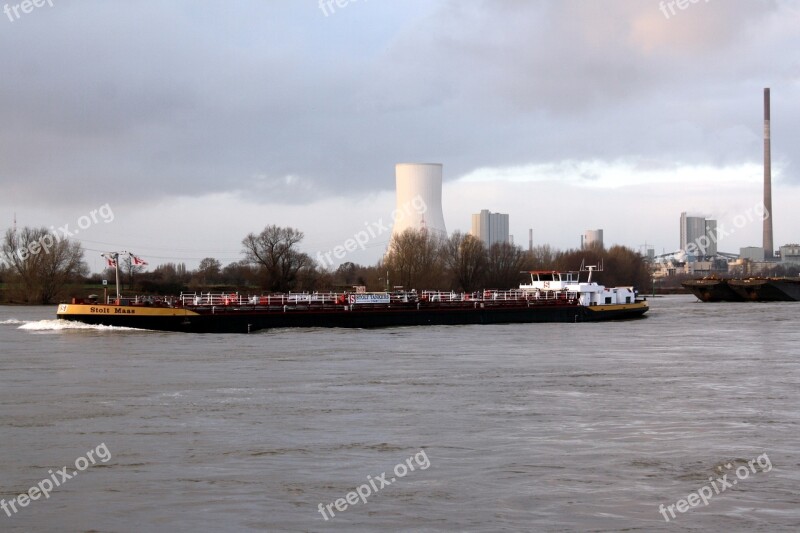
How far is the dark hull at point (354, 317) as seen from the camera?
5206 centimetres

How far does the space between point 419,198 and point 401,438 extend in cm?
9243

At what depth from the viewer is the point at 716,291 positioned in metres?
121

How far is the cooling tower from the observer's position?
357ft

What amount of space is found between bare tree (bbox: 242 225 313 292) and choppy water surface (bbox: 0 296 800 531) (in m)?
71.5

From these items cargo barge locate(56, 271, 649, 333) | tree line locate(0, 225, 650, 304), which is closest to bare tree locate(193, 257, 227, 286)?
tree line locate(0, 225, 650, 304)

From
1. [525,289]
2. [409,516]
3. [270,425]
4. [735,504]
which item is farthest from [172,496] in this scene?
[525,289]

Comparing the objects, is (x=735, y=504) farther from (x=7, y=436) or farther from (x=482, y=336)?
(x=482, y=336)

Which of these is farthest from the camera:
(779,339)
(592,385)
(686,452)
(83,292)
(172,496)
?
(83,292)

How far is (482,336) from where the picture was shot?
51781 millimetres

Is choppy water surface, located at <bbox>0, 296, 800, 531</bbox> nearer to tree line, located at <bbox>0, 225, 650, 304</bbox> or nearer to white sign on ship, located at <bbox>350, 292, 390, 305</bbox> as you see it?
white sign on ship, located at <bbox>350, 292, 390, 305</bbox>

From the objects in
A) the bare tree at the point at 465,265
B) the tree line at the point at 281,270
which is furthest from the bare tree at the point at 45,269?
the bare tree at the point at 465,265

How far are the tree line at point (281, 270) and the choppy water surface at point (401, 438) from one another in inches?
2678

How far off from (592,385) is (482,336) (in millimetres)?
22887

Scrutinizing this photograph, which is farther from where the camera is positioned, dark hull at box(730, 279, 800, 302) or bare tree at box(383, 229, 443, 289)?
dark hull at box(730, 279, 800, 302)
